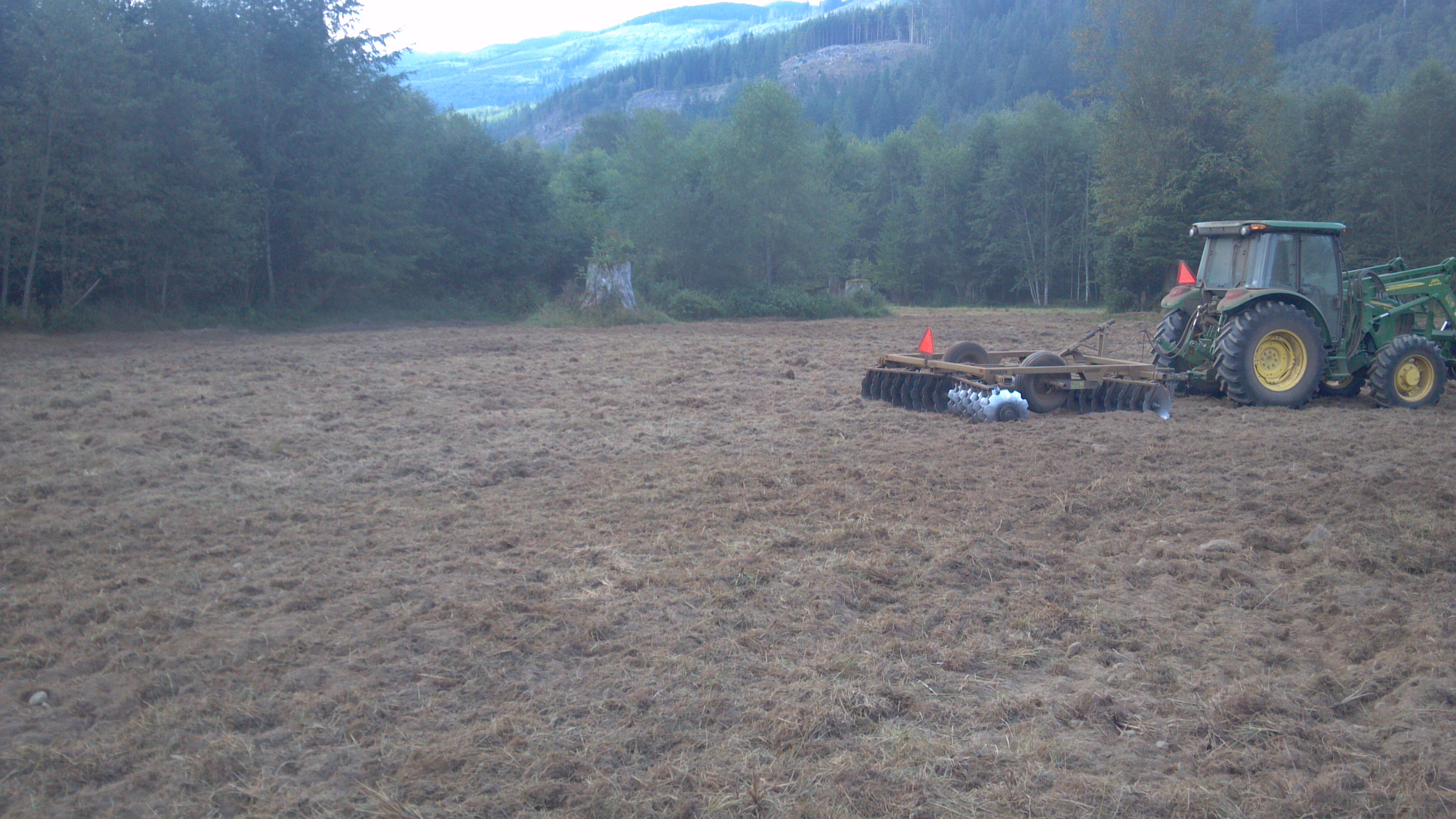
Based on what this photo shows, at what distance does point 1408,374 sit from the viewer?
9.69 m

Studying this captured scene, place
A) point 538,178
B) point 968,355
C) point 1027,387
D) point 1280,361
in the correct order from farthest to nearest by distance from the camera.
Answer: point 538,178 → point 968,355 → point 1280,361 → point 1027,387

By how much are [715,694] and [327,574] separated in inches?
95.8

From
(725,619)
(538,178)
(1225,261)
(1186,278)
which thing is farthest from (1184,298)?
(538,178)

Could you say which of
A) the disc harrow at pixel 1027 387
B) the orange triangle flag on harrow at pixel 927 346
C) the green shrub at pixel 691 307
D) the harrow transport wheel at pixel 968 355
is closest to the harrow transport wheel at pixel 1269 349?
the disc harrow at pixel 1027 387

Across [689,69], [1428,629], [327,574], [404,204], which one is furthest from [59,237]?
[689,69]

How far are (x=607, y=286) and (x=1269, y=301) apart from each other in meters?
16.5

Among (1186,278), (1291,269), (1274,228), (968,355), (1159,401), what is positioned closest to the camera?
(1159,401)

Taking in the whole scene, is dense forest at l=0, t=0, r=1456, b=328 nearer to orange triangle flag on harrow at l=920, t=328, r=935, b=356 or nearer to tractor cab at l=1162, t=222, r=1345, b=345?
orange triangle flag on harrow at l=920, t=328, r=935, b=356

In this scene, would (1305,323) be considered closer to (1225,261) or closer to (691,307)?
(1225,261)

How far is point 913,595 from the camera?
4.54 metres

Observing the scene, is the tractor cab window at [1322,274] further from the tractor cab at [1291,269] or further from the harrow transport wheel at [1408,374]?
the harrow transport wheel at [1408,374]

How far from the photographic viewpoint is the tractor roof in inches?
371

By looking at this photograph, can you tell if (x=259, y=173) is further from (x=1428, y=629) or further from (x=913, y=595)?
(x=1428, y=629)

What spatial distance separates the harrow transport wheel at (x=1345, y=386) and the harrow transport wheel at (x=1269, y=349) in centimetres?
74
